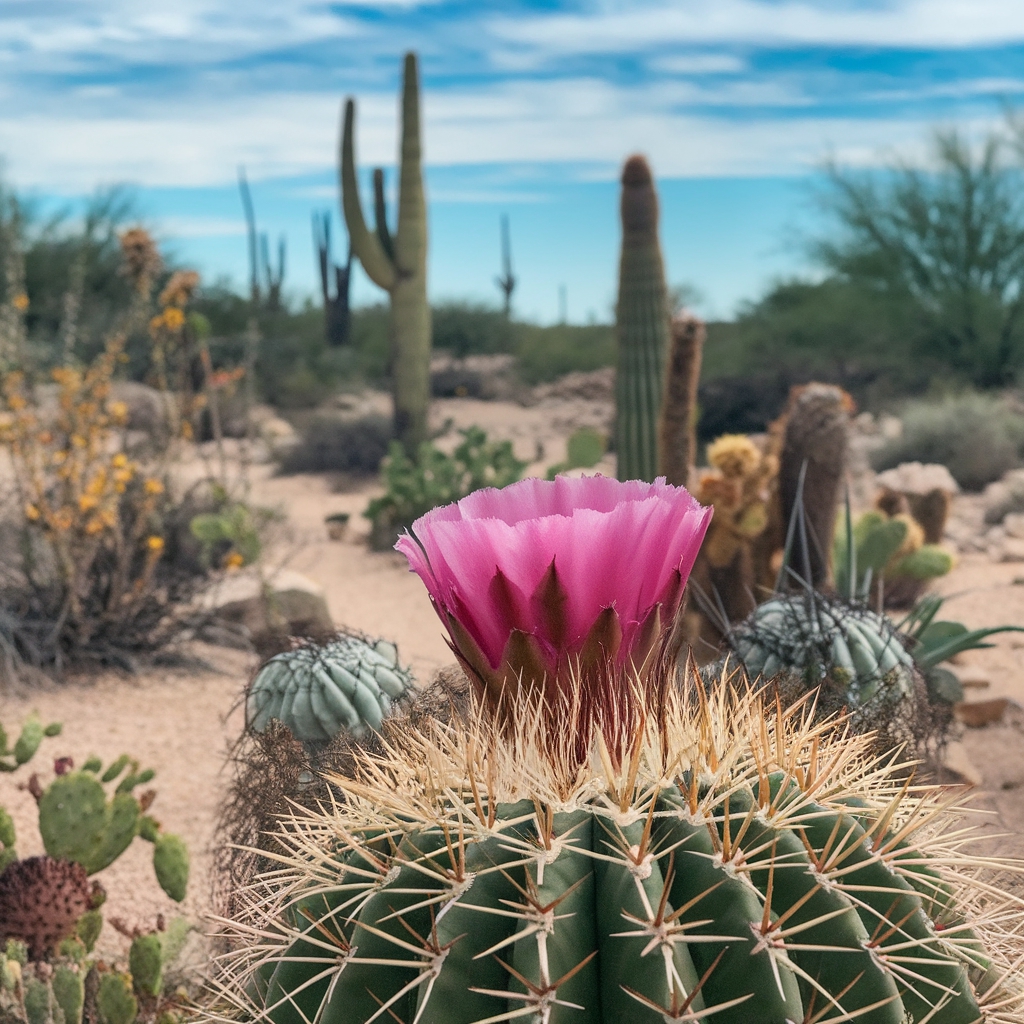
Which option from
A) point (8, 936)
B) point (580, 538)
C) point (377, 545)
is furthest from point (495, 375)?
point (580, 538)

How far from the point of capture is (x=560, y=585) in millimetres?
1173

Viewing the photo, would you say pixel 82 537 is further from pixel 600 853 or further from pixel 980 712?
pixel 600 853

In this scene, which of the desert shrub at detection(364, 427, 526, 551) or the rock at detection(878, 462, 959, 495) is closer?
the desert shrub at detection(364, 427, 526, 551)

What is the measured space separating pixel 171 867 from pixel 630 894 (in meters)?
1.75

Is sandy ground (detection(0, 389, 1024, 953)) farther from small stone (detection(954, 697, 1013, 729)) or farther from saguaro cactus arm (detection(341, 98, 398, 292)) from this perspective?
saguaro cactus arm (detection(341, 98, 398, 292))

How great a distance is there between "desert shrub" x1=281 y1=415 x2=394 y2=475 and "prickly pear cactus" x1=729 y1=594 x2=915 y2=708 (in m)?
9.85

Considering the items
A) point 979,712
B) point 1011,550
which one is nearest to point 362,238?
point 1011,550

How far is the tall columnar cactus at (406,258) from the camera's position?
1122cm

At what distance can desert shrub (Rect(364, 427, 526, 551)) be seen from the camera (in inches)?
346

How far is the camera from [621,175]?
7.54 metres

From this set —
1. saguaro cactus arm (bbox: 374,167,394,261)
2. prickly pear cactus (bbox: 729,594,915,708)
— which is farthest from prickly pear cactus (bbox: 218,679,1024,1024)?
saguaro cactus arm (bbox: 374,167,394,261)

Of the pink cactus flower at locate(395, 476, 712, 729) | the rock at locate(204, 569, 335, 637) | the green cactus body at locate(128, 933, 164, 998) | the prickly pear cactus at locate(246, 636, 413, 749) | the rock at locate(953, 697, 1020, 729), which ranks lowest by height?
the rock at locate(953, 697, 1020, 729)

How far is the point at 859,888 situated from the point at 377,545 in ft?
26.0

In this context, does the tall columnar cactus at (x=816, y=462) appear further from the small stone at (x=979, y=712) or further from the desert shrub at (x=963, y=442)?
the desert shrub at (x=963, y=442)
